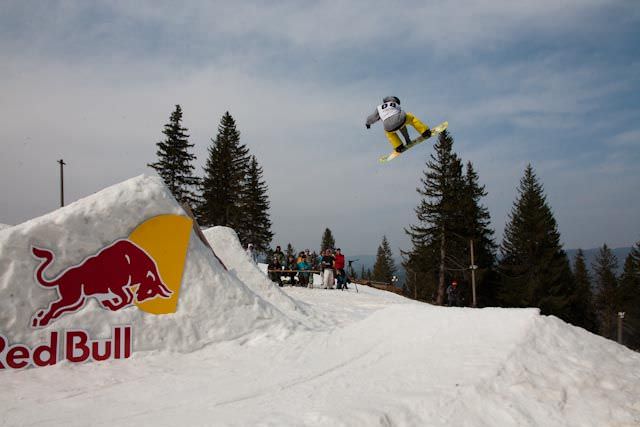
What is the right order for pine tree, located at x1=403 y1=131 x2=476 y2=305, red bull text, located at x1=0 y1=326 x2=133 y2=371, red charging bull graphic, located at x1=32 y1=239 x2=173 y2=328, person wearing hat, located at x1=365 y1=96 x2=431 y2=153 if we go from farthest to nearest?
pine tree, located at x1=403 y1=131 x2=476 y2=305 < person wearing hat, located at x1=365 y1=96 x2=431 y2=153 < red charging bull graphic, located at x1=32 y1=239 x2=173 y2=328 < red bull text, located at x1=0 y1=326 x2=133 y2=371

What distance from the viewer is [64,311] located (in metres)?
5.26

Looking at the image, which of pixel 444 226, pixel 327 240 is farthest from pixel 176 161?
pixel 327 240

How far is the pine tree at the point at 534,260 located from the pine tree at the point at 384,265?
49735mm

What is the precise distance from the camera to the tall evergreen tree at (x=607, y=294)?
58500 mm

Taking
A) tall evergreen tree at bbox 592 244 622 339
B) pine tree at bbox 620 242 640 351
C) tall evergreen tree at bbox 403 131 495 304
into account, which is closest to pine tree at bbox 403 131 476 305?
tall evergreen tree at bbox 403 131 495 304

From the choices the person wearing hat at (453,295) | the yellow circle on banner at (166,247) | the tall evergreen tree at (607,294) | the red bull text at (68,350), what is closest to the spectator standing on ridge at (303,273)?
the person wearing hat at (453,295)

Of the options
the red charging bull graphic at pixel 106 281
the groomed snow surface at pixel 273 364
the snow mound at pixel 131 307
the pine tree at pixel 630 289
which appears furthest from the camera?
the pine tree at pixel 630 289

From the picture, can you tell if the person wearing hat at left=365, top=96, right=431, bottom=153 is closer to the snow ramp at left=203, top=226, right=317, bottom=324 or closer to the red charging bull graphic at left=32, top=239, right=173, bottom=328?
the snow ramp at left=203, top=226, right=317, bottom=324

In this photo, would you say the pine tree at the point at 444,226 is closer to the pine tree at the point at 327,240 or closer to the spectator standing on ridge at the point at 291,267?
the spectator standing on ridge at the point at 291,267

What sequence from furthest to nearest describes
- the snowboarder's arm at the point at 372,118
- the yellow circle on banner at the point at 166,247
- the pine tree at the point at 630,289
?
the pine tree at the point at 630,289 < the snowboarder's arm at the point at 372,118 < the yellow circle on banner at the point at 166,247

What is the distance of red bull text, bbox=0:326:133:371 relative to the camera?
15.9 ft

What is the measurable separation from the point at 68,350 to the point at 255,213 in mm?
35649

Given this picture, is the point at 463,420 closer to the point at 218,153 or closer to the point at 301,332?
the point at 301,332

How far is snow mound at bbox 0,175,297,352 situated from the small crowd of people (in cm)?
1117
